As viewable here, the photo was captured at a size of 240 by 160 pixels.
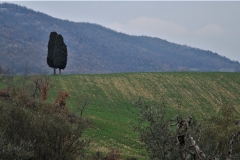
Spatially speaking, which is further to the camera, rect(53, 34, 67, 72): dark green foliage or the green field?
rect(53, 34, 67, 72): dark green foliage

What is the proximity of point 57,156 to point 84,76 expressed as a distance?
62492 mm

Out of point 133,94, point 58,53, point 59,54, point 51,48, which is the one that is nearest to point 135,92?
point 133,94

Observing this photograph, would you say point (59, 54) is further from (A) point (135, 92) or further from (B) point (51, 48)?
(A) point (135, 92)

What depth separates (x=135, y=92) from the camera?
74688 mm

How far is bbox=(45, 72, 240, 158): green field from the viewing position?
54.7 m

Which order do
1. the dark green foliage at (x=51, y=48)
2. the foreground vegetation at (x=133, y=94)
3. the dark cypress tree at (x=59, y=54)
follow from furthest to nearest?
the dark green foliage at (x=51, y=48)
the dark cypress tree at (x=59, y=54)
the foreground vegetation at (x=133, y=94)

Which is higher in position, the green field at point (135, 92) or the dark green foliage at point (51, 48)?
the dark green foliage at point (51, 48)

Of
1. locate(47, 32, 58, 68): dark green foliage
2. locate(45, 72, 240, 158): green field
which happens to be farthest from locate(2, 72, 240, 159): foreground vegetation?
locate(47, 32, 58, 68): dark green foliage

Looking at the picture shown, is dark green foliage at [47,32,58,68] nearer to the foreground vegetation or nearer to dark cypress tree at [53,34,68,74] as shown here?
dark cypress tree at [53,34,68,74]

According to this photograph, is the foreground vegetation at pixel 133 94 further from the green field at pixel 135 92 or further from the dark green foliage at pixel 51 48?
the dark green foliage at pixel 51 48

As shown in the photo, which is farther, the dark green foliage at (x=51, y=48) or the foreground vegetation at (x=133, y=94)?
the dark green foliage at (x=51, y=48)

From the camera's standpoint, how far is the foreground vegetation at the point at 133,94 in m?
53.0

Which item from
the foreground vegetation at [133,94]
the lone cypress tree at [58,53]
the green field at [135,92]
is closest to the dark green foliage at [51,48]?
the lone cypress tree at [58,53]

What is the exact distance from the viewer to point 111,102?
67.1 metres
